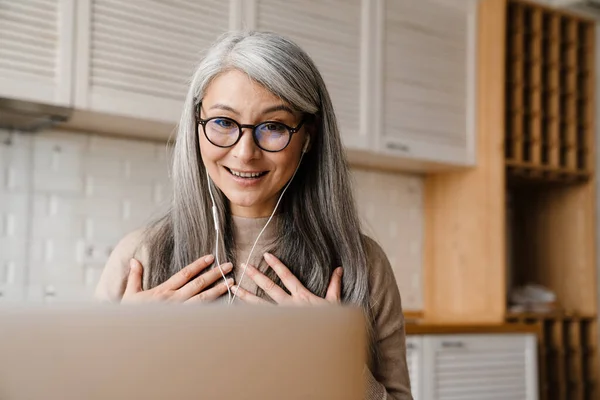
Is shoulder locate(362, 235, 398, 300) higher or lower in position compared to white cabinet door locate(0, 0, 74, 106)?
lower

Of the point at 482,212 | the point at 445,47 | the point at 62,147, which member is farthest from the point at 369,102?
the point at 62,147

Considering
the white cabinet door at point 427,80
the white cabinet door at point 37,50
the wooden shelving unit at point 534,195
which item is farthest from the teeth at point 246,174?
the wooden shelving unit at point 534,195

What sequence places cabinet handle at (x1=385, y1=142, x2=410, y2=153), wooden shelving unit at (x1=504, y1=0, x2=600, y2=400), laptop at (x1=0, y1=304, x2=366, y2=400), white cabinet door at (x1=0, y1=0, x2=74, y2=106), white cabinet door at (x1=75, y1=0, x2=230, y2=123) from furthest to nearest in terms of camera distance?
1. wooden shelving unit at (x1=504, y1=0, x2=600, y2=400)
2. cabinet handle at (x1=385, y1=142, x2=410, y2=153)
3. white cabinet door at (x1=75, y1=0, x2=230, y2=123)
4. white cabinet door at (x1=0, y1=0, x2=74, y2=106)
5. laptop at (x1=0, y1=304, x2=366, y2=400)

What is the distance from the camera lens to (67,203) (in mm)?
2812

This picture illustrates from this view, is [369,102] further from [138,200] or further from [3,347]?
[3,347]

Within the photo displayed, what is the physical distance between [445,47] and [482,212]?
2.66 ft

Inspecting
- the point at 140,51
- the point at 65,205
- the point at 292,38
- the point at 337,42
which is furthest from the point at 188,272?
the point at 337,42

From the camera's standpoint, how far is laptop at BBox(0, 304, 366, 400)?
0.39 meters

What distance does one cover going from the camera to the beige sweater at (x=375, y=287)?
1232 millimetres

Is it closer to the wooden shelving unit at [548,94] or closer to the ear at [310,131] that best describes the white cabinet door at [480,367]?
the wooden shelving unit at [548,94]

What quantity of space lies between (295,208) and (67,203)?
1.72m

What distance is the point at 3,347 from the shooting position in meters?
0.39

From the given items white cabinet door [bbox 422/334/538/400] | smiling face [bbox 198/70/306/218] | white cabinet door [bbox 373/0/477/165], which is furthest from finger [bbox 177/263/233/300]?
white cabinet door [bbox 373/0/477/165]

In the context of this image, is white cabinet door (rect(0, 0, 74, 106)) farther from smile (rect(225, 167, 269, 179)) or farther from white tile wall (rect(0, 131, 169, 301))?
smile (rect(225, 167, 269, 179))
